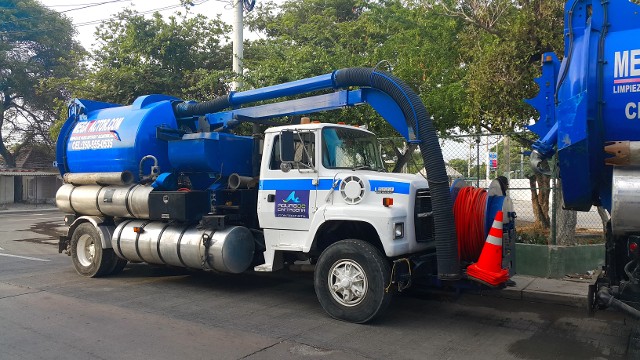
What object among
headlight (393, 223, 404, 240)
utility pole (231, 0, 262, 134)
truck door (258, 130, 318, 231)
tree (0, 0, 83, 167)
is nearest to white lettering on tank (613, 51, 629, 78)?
headlight (393, 223, 404, 240)

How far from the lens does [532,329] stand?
625 centimetres

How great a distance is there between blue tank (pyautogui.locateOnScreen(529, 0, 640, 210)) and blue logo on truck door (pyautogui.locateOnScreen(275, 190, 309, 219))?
3222 mm

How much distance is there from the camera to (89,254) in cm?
953

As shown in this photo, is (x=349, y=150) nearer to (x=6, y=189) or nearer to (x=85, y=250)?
(x=85, y=250)

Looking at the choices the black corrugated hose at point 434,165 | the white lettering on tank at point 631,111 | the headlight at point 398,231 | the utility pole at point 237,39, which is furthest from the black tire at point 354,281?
the utility pole at point 237,39

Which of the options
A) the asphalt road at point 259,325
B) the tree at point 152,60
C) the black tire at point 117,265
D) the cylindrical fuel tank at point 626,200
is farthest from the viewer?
the tree at point 152,60

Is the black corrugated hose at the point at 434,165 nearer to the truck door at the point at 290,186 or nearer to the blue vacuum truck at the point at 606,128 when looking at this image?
the truck door at the point at 290,186

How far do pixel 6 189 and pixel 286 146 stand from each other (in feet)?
116

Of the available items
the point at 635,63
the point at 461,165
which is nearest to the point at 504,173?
the point at 461,165

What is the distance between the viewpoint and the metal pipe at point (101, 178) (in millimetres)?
8828

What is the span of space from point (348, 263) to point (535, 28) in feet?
17.3

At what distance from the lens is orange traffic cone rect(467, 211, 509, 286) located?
5836 millimetres

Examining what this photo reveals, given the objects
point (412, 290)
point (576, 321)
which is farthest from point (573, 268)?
point (412, 290)

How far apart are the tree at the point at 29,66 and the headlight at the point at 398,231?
30416 mm
